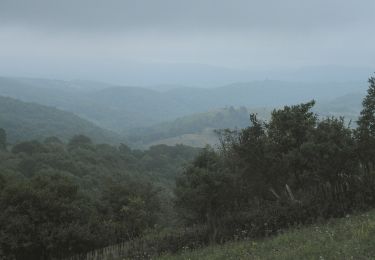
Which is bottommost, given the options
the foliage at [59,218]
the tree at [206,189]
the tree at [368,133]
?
the foliage at [59,218]

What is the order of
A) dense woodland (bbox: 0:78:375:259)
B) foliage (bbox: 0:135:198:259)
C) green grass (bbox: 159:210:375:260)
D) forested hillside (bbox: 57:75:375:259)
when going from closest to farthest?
1. green grass (bbox: 159:210:375:260)
2. forested hillside (bbox: 57:75:375:259)
3. dense woodland (bbox: 0:78:375:259)
4. foliage (bbox: 0:135:198:259)

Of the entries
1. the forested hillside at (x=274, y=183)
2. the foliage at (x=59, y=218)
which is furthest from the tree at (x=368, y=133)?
the foliage at (x=59, y=218)

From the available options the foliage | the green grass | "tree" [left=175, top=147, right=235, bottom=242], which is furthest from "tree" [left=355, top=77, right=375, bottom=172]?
the foliage

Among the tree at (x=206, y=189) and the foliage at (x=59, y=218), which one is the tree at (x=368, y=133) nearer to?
the tree at (x=206, y=189)

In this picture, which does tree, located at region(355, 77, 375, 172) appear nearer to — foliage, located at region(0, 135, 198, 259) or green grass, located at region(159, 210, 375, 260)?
green grass, located at region(159, 210, 375, 260)

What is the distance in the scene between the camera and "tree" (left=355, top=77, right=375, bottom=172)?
23.0 meters

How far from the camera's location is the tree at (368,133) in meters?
23.0

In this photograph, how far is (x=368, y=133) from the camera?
23.3m

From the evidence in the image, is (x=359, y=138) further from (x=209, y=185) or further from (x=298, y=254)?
(x=298, y=254)

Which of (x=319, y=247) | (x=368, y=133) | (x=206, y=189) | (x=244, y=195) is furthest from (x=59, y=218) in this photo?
(x=319, y=247)

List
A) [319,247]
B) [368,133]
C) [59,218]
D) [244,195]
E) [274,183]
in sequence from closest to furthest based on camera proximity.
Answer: [319,247]
[368,133]
[274,183]
[59,218]
[244,195]

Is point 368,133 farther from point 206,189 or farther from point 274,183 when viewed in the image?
point 206,189

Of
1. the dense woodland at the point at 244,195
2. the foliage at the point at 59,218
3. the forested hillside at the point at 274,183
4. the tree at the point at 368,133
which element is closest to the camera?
the forested hillside at the point at 274,183

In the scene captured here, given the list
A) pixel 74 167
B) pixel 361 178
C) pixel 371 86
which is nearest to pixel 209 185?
pixel 361 178
